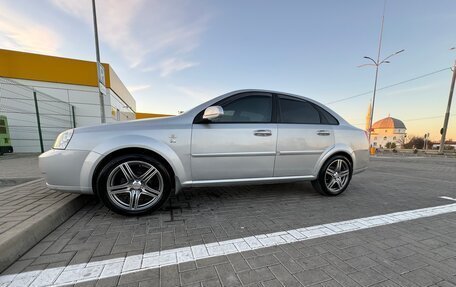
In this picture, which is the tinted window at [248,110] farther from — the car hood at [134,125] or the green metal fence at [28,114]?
the green metal fence at [28,114]

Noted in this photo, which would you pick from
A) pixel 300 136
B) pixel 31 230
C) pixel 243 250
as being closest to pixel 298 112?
pixel 300 136

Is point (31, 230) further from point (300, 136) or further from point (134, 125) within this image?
point (300, 136)

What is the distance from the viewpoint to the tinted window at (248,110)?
2.91 m

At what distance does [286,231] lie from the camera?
7.43 ft

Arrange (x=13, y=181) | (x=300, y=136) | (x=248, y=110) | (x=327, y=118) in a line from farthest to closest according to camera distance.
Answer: (x=13, y=181) < (x=327, y=118) < (x=300, y=136) < (x=248, y=110)

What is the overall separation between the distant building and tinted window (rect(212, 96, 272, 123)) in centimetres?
8088

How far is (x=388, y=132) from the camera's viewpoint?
2724 inches

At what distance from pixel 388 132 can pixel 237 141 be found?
3422 inches

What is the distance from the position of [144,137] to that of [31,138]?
1119 centimetres

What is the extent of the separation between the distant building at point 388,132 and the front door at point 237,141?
80946mm

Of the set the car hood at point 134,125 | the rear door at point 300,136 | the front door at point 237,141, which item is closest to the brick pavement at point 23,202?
the car hood at point 134,125

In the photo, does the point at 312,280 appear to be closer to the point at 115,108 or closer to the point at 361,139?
the point at 361,139

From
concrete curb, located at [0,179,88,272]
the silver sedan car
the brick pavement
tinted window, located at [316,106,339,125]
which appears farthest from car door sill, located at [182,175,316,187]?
the brick pavement

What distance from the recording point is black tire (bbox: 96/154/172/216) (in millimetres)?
2412
